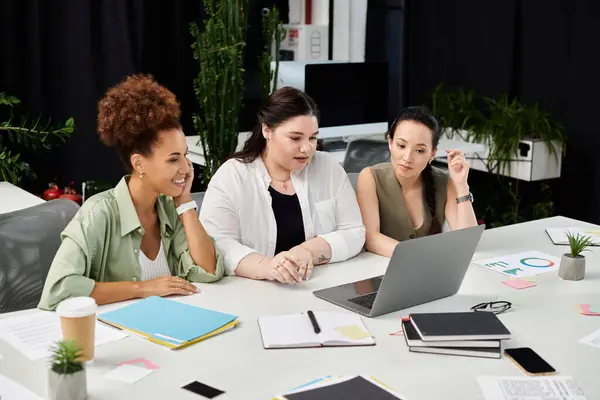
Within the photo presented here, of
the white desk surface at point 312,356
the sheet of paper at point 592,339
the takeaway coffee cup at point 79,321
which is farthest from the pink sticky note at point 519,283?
the takeaway coffee cup at point 79,321

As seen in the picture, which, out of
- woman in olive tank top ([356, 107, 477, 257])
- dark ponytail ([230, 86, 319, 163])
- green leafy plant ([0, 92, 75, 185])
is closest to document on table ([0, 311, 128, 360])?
dark ponytail ([230, 86, 319, 163])

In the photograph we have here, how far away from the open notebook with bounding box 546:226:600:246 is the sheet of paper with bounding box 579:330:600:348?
2.82ft

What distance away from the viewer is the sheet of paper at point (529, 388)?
1603mm

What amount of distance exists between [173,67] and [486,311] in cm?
315

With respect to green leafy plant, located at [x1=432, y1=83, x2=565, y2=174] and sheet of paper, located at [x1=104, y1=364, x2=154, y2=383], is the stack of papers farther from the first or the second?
green leafy plant, located at [x1=432, y1=83, x2=565, y2=174]

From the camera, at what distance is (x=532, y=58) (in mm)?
4922

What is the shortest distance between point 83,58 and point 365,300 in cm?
281

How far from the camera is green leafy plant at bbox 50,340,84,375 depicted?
4.81 feet

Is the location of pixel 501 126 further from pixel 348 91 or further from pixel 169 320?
pixel 169 320

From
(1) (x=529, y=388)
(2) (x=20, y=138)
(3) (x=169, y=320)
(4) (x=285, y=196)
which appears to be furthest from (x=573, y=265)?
(2) (x=20, y=138)

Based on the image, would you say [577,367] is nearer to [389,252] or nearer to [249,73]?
[389,252]

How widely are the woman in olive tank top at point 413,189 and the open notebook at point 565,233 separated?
0.32 metres

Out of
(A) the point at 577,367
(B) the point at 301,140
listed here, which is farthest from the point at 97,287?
(A) the point at 577,367

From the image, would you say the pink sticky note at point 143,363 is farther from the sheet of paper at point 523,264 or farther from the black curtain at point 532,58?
the black curtain at point 532,58
